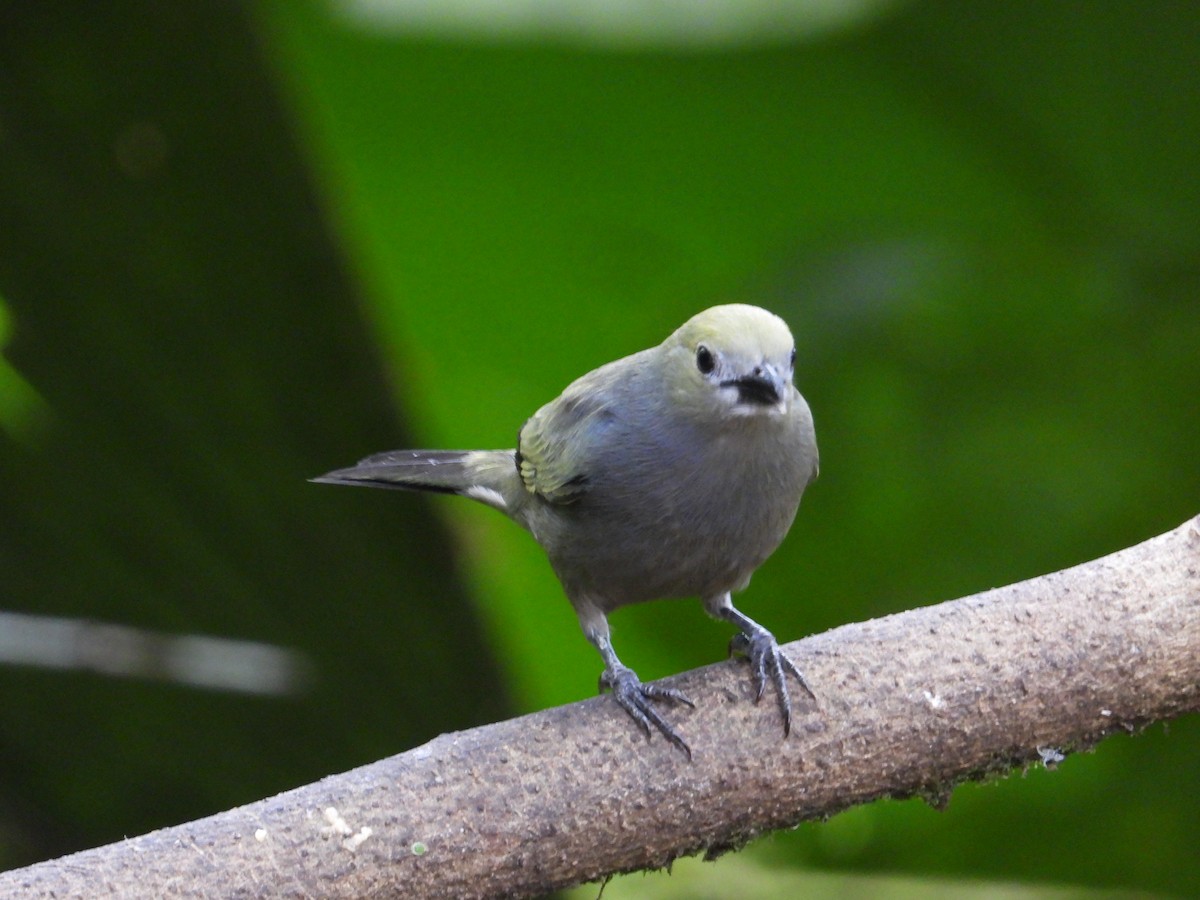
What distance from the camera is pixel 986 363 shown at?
4.91 metres

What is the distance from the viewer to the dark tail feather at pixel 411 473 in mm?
3750

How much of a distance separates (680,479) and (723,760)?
0.68 m

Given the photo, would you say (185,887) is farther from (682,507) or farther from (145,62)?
(145,62)

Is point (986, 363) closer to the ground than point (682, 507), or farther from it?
closer to the ground

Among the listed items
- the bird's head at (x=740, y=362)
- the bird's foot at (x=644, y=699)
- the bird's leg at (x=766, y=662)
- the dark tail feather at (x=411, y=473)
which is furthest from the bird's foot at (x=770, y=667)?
the dark tail feather at (x=411, y=473)

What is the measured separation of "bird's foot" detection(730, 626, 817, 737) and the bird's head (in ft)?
1.72

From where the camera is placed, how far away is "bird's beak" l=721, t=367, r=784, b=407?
111 inches

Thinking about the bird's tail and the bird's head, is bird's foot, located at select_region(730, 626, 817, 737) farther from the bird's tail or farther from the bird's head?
the bird's tail


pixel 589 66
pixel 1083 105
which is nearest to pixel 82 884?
pixel 589 66

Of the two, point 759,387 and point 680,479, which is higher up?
point 759,387

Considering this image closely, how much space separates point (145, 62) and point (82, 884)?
2880 mm

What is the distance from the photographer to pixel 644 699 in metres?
2.86

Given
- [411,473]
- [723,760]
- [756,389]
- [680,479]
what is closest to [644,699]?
[723,760]

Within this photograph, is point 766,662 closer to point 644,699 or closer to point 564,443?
point 644,699
